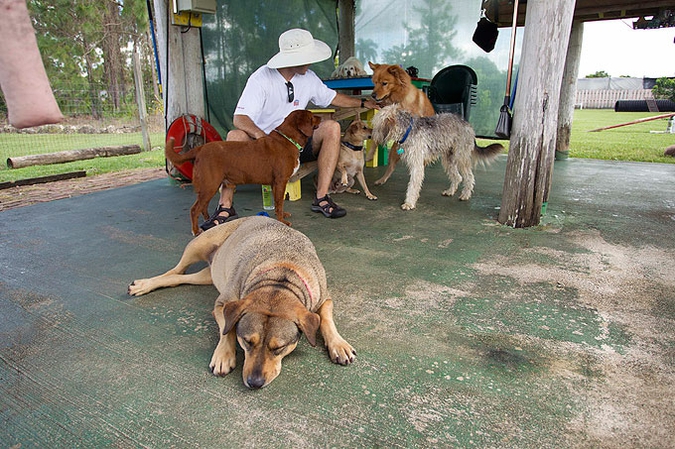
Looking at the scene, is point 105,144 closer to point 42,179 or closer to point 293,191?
point 42,179

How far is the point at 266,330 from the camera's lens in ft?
5.39

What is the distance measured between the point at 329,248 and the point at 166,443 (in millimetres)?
2099

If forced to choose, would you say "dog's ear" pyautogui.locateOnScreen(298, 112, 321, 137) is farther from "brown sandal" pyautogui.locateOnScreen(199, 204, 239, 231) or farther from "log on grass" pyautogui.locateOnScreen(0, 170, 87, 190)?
"log on grass" pyautogui.locateOnScreen(0, 170, 87, 190)

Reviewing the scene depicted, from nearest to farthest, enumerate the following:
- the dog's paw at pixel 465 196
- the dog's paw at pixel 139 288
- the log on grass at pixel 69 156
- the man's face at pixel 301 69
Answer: the dog's paw at pixel 139 288 < the man's face at pixel 301 69 < the dog's paw at pixel 465 196 < the log on grass at pixel 69 156

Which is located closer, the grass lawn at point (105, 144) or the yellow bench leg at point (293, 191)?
the yellow bench leg at point (293, 191)

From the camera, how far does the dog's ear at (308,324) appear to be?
166cm

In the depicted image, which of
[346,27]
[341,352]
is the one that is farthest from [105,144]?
[341,352]

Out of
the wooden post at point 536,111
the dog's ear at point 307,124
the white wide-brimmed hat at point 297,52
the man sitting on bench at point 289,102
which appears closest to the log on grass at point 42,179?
the man sitting on bench at point 289,102

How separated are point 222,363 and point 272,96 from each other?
10.7 ft

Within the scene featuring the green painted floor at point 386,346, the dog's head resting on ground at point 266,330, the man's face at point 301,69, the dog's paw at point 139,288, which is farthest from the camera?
the man's face at point 301,69

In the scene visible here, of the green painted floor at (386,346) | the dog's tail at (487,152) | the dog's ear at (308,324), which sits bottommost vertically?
the green painted floor at (386,346)

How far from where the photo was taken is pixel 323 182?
14.9ft

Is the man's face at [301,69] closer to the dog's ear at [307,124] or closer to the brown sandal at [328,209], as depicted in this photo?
the dog's ear at [307,124]

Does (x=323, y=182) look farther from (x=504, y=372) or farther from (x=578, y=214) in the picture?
(x=504, y=372)
